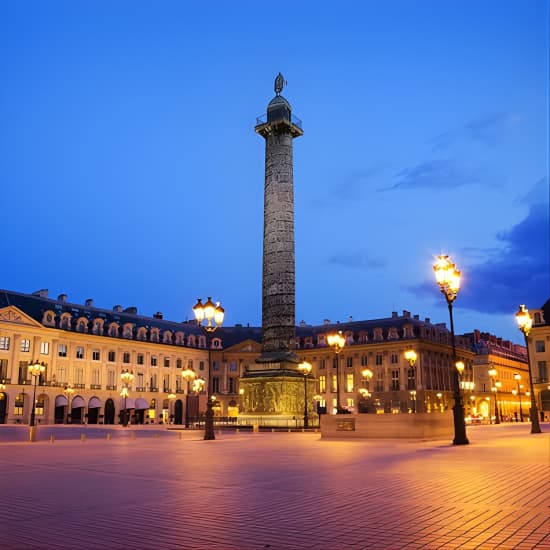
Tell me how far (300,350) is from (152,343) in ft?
70.9

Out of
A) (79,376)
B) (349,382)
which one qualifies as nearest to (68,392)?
(79,376)

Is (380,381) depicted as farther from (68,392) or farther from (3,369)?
(3,369)

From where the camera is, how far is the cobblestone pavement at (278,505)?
5809 mm

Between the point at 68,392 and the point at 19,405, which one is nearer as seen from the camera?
the point at 19,405

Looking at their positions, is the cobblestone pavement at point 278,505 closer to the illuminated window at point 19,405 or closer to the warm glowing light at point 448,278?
the warm glowing light at point 448,278

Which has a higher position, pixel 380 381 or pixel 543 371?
pixel 543 371

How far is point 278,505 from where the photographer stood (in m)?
7.74

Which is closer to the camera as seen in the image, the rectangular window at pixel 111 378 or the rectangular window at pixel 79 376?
the rectangular window at pixel 79 376

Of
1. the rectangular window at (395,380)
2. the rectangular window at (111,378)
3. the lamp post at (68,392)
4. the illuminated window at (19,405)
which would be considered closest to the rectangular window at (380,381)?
the rectangular window at (395,380)

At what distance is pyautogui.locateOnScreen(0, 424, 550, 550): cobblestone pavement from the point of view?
5.81m

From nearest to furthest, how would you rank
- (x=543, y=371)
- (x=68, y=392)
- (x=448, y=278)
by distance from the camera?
(x=448, y=278)
(x=543, y=371)
(x=68, y=392)

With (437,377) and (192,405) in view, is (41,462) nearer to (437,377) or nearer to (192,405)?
(192,405)

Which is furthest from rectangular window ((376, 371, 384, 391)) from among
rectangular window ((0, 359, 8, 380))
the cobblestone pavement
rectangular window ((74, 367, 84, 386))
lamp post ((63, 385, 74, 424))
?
the cobblestone pavement

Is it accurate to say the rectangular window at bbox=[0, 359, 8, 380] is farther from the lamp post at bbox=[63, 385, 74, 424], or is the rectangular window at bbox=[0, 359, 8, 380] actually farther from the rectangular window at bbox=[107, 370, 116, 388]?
the rectangular window at bbox=[107, 370, 116, 388]
